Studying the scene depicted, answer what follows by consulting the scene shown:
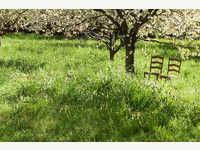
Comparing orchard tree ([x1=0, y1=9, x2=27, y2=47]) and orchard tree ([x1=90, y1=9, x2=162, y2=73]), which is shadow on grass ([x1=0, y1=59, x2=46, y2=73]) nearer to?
orchard tree ([x1=0, y1=9, x2=27, y2=47])

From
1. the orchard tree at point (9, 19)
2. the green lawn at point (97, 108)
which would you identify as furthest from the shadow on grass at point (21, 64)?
the green lawn at point (97, 108)

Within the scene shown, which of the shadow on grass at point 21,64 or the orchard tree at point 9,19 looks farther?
the orchard tree at point 9,19

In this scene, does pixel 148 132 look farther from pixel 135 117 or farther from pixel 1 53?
pixel 1 53

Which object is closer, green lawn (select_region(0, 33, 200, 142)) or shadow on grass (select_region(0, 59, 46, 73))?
green lawn (select_region(0, 33, 200, 142))

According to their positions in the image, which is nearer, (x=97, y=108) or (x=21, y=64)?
(x=97, y=108)

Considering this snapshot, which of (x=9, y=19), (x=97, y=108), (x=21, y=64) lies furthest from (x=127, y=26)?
(x=9, y=19)

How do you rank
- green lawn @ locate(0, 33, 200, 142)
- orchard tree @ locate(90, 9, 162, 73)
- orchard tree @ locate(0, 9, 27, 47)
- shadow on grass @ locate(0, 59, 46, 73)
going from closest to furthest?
green lawn @ locate(0, 33, 200, 142) → orchard tree @ locate(90, 9, 162, 73) → shadow on grass @ locate(0, 59, 46, 73) → orchard tree @ locate(0, 9, 27, 47)

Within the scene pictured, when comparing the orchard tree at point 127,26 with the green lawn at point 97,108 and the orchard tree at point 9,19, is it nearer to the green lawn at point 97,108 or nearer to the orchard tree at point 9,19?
the green lawn at point 97,108

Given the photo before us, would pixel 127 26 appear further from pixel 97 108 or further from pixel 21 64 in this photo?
pixel 21 64

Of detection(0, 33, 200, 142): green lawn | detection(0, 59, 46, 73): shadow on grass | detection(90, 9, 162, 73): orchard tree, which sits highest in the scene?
detection(90, 9, 162, 73): orchard tree

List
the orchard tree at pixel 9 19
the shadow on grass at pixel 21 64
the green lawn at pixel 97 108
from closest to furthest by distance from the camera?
1. the green lawn at pixel 97 108
2. the shadow on grass at pixel 21 64
3. the orchard tree at pixel 9 19

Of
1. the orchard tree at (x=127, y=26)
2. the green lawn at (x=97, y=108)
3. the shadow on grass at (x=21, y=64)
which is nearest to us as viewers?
the green lawn at (x=97, y=108)

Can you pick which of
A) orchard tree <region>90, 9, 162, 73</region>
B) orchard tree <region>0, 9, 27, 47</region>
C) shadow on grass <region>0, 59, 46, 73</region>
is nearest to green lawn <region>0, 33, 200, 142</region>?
orchard tree <region>90, 9, 162, 73</region>

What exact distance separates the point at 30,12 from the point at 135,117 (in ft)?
21.5
